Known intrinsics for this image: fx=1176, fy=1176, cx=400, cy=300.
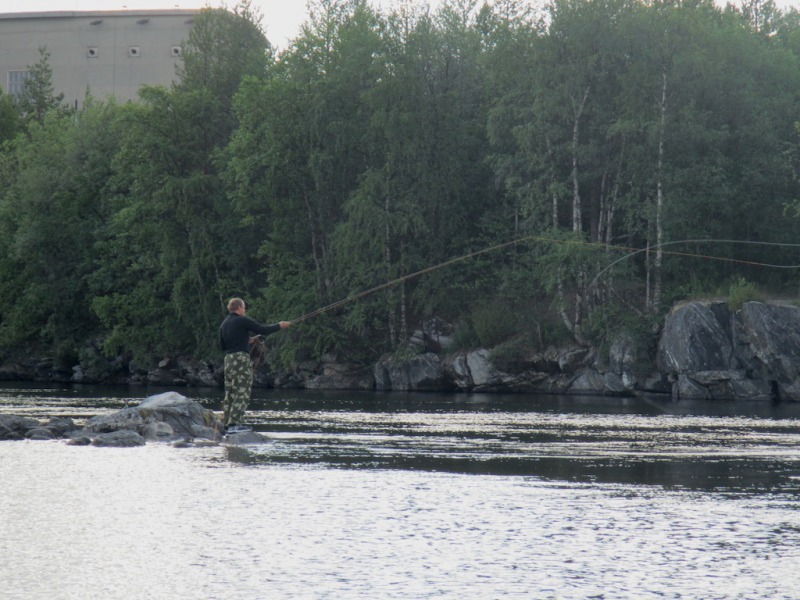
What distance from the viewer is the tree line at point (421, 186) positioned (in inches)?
1778

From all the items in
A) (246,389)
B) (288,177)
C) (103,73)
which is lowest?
(246,389)

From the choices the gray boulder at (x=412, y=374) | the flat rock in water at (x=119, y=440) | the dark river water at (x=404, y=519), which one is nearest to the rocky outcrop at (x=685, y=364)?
the gray boulder at (x=412, y=374)

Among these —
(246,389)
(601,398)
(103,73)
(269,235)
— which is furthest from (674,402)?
(103,73)

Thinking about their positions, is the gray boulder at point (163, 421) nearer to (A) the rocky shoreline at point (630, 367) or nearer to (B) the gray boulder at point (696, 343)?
(A) the rocky shoreline at point (630, 367)

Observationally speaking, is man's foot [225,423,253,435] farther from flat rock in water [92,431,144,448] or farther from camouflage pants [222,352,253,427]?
flat rock in water [92,431,144,448]

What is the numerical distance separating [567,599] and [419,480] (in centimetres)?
595

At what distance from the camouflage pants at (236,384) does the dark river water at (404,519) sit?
0.98 metres

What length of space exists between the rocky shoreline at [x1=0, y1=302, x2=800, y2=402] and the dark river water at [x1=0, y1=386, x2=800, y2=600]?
18684mm

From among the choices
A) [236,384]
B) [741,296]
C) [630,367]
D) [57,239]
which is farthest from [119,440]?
[57,239]

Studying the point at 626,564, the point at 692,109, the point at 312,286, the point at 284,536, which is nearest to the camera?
the point at 626,564

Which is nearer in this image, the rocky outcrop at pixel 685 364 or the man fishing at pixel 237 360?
the man fishing at pixel 237 360

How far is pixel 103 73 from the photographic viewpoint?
92562 millimetres

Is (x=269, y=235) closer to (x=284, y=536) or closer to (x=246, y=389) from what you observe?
(x=246, y=389)

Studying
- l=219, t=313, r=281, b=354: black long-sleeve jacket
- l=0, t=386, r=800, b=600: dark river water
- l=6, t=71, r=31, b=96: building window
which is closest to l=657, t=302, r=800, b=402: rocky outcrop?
l=0, t=386, r=800, b=600: dark river water
